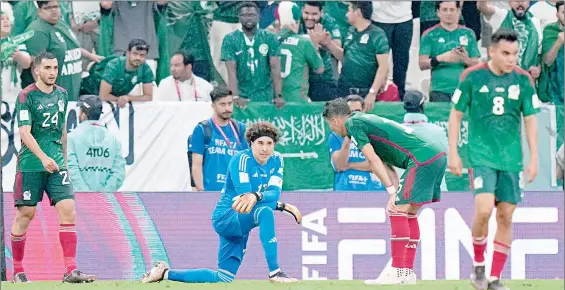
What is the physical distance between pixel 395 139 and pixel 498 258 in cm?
162

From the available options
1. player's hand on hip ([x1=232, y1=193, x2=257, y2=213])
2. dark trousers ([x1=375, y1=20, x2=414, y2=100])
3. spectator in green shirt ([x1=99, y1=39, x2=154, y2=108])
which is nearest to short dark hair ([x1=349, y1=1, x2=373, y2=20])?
dark trousers ([x1=375, y1=20, x2=414, y2=100])

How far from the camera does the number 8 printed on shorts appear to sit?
10250 mm

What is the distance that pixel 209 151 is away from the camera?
14.4 meters

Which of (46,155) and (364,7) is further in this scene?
(364,7)

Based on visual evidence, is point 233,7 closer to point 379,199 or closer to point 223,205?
point 379,199

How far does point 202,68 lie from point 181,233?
11.9 ft

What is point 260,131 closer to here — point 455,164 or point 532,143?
point 455,164

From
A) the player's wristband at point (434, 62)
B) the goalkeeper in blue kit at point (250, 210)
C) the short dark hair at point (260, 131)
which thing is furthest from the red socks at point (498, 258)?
the player's wristband at point (434, 62)

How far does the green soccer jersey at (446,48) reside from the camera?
16.2m

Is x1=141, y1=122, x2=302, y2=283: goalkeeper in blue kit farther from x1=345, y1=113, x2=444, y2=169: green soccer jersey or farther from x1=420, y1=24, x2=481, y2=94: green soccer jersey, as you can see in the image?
x1=420, y1=24, x2=481, y2=94: green soccer jersey

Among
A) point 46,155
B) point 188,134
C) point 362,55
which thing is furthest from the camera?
point 362,55

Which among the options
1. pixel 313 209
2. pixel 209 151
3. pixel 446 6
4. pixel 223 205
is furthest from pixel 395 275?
pixel 446 6

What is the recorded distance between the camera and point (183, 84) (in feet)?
53.7

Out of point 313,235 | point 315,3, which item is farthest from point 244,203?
point 315,3
